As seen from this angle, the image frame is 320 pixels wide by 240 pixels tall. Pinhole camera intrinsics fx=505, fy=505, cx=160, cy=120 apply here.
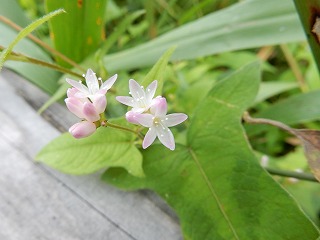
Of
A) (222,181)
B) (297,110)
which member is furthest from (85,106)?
(297,110)

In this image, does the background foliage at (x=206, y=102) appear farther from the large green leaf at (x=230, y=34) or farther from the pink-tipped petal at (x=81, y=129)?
the pink-tipped petal at (x=81, y=129)

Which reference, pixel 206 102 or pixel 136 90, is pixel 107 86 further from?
pixel 206 102

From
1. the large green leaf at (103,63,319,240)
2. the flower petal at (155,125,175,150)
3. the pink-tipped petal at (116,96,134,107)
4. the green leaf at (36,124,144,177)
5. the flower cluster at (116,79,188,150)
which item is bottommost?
the large green leaf at (103,63,319,240)

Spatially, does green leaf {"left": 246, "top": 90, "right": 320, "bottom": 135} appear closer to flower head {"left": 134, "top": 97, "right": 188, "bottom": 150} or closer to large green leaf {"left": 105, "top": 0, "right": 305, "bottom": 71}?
large green leaf {"left": 105, "top": 0, "right": 305, "bottom": 71}

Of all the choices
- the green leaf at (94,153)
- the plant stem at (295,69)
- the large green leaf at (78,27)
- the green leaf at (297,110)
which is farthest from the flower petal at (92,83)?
the plant stem at (295,69)

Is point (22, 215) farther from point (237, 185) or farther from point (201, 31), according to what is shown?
point (201, 31)

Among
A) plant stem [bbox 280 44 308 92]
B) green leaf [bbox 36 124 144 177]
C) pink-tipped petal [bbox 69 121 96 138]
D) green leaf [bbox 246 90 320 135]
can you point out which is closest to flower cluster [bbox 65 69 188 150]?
pink-tipped petal [bbox 69 121 96 138]
